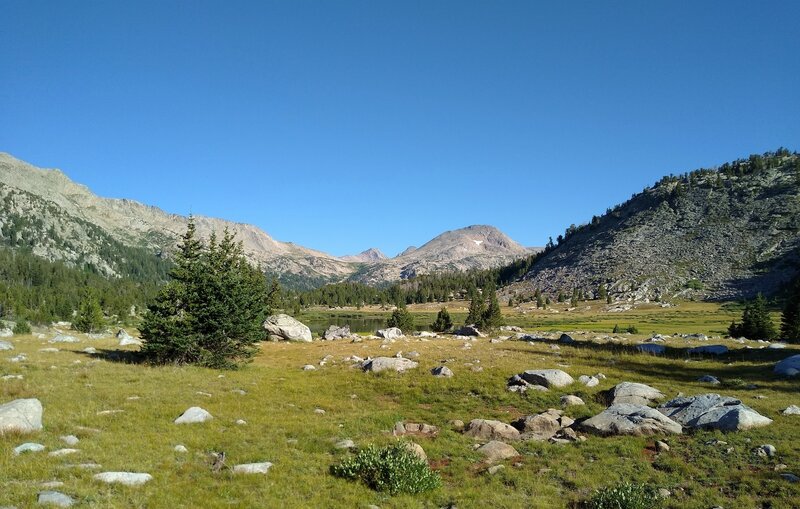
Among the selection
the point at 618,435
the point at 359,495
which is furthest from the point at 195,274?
the point at 618,435

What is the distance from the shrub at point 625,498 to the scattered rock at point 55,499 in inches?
487

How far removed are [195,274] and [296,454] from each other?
898 inches

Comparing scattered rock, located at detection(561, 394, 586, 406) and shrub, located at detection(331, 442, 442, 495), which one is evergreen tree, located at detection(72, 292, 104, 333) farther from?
scattered rock, located at detection(561, 394, 586, 406)

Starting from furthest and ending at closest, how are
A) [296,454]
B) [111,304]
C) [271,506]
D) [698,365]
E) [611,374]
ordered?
[111,304], [698,365], [611,374], [296,454], [271,506]

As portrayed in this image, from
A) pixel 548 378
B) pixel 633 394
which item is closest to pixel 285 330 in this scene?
pixel 548 378

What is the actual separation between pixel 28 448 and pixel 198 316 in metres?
20.7

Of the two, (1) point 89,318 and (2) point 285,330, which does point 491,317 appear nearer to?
(2) point 285,330

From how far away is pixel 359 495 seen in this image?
39.6 feet

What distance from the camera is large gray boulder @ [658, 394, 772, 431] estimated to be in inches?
687

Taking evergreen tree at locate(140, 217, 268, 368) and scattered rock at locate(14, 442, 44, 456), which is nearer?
scattered rock at locate(14, 442, 44, 456)

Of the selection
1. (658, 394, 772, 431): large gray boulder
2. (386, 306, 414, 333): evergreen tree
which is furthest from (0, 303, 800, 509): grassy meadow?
(386, 306, 414, 333): evergreen tree

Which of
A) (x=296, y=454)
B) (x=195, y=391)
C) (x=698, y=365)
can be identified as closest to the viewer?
(x=296, y=454)

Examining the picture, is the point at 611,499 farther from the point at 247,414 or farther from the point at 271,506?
the point at 247,414

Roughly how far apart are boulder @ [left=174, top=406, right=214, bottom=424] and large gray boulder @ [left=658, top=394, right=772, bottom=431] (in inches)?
→ 786
